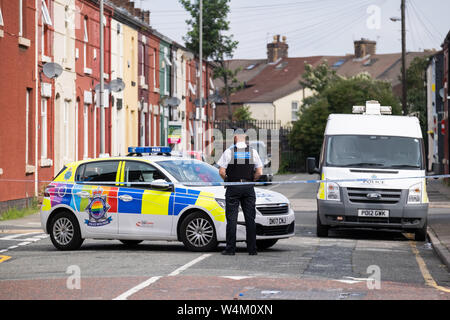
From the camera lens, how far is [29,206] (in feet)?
93.7

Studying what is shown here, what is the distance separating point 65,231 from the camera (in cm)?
1592

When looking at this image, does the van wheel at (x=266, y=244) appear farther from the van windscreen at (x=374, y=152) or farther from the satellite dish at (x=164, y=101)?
the satellite dish at (x=164, y=101)

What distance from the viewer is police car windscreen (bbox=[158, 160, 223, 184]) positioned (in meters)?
15.6

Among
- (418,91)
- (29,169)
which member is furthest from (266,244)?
(418,91)

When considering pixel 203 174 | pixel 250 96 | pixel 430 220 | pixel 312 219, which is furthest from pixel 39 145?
pixel 250 96

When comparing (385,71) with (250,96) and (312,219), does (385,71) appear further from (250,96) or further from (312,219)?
(312,219)

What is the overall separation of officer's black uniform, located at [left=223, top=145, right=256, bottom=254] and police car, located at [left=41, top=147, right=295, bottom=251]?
0.30 metres

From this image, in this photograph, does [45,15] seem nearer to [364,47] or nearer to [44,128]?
[44,128]

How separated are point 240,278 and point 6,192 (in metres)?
16.2

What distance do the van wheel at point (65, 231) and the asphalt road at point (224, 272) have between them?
0.25m

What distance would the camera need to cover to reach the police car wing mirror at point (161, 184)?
15195 mm

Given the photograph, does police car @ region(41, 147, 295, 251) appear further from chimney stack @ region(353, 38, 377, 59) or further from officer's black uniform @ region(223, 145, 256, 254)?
chimney stack @ region(353, 38, 377, 59)

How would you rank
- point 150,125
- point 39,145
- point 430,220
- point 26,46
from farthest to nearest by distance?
point 150,125, point 39,145, point 26,46, point 430,220

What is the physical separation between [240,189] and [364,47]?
89891 mm
